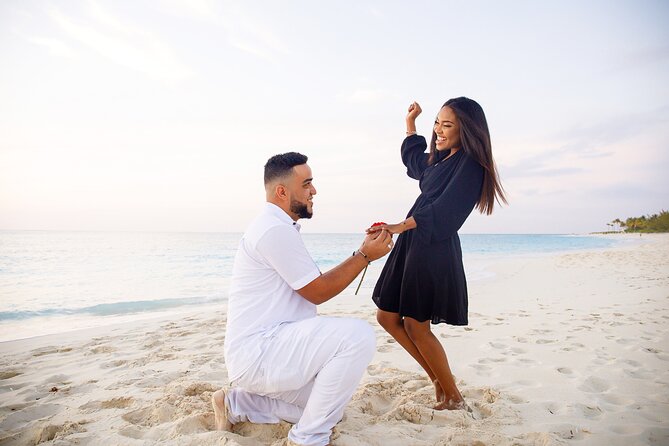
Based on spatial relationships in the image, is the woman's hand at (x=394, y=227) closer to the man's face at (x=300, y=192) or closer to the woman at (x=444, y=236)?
the woman at (x=444, y=236)

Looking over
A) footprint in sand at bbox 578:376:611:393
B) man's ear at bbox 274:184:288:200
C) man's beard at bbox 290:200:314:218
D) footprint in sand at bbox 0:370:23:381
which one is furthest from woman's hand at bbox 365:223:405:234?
footprint in sand at bbox 0:370:23:381

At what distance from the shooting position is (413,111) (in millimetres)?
3408

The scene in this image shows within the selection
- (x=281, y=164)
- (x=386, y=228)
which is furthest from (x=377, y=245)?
(x=281, y=164)

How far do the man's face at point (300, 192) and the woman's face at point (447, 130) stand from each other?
39.2 inches

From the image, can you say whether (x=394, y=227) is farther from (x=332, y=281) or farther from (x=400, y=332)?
(x=400, y=332)

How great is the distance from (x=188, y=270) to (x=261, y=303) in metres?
14.3

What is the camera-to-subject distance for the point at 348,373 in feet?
6.80

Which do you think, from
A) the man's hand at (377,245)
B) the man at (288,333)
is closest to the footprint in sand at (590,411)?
the man at (288,333)

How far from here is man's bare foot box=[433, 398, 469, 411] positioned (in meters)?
2.75

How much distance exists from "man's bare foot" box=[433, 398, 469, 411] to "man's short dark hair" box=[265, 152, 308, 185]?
188 centimetres

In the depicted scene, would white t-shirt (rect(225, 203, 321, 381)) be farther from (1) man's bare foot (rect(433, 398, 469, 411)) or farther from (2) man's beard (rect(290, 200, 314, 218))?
(1) man's bare foot (rect(433, 398, 469, 411))

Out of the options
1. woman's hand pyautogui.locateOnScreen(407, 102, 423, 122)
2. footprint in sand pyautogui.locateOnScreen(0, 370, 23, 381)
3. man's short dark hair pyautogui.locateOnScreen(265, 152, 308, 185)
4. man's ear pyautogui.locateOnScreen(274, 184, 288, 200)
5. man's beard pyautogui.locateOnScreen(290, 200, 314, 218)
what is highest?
woman's hand pyautogui.locateOnScreen(407, 102, 423, 122)

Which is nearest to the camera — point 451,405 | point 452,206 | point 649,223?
point 452,206

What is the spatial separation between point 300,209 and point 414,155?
130cm
